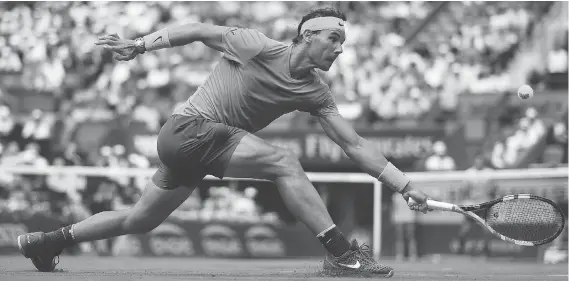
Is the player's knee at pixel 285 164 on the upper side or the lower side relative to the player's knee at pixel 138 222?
upper

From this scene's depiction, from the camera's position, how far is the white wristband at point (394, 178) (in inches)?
262

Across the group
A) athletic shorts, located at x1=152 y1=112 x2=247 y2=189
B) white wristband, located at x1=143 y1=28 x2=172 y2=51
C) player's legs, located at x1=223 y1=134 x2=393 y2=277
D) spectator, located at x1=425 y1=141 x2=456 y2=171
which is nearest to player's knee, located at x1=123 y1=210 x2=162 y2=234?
athletic shorts, located at x1=152 y1=112 x2=247 y2=189

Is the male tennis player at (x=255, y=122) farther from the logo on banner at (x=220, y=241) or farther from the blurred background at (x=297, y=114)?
the logo on banner at (x=220, y=241)

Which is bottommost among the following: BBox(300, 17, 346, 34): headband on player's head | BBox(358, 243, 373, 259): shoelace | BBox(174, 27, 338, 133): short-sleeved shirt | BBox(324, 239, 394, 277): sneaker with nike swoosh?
BBox(324, 239, 394, 277): sneaker with nike swoosh

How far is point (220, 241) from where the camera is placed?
1319cm

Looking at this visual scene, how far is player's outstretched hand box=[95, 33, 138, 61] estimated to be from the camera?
6.40 metres

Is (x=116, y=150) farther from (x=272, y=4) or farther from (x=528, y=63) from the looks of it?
(x=528, y=63)

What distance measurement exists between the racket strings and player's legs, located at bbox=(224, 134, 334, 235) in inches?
43.7

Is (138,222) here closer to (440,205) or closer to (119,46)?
(119,46)

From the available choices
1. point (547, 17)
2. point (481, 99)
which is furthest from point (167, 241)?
point (547, 17)

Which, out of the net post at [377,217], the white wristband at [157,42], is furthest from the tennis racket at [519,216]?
the net post at [377,217]

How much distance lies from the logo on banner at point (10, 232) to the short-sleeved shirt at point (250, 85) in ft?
22.8

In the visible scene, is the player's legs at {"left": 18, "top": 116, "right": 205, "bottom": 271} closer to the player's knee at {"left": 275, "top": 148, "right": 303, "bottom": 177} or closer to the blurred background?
the player's knee at {"left": 275, "top": 148, "right": 303, "bottom": 177}

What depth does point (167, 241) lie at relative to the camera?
13.1 m
